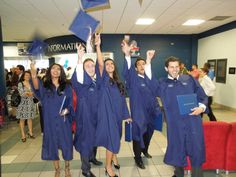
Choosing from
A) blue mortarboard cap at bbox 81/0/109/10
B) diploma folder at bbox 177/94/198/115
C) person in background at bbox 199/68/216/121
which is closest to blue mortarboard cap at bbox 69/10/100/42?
blue mortarboard cap at bbox 81/0/109/10

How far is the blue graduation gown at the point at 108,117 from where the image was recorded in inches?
115

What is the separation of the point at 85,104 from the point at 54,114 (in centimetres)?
40

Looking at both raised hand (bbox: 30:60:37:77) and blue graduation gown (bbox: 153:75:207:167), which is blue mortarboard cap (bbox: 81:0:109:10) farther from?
blue graduation gown (bbox: 153:75:207:167)

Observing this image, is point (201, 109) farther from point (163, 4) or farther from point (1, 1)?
point (1, 1)

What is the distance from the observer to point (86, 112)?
2896 mm

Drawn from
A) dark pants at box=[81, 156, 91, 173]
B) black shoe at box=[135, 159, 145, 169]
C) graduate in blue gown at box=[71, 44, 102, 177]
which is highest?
graduate in blue gown at box=[71, 44, 102, 177]

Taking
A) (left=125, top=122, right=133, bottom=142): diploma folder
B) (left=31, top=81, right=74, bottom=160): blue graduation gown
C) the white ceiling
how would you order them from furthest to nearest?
the white ceiling, (left=125, top=122, right=133, bottom=142): diploma folder, (left=31, top=81, right=74, bottom=160): blue graduation gown

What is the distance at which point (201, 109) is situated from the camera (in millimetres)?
2592

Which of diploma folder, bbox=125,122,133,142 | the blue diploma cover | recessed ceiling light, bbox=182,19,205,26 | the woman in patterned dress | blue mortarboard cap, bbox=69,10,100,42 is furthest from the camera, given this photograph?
recessed ceiling light, bbox=182,19,205,26

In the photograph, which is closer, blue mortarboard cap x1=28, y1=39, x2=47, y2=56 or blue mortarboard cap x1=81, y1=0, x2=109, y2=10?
blue mortarboard cap x1=81, y1=0, x2=109, y2=10

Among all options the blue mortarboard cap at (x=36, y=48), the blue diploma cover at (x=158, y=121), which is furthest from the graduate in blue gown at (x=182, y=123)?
the blue mortarboard cap at (x=36, y=48)

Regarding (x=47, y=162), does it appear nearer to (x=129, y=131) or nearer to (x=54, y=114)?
(x=54, y=114)

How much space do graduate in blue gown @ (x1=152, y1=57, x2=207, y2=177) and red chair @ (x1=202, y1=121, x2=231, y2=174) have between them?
441mm

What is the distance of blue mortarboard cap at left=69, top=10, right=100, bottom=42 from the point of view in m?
2.69
